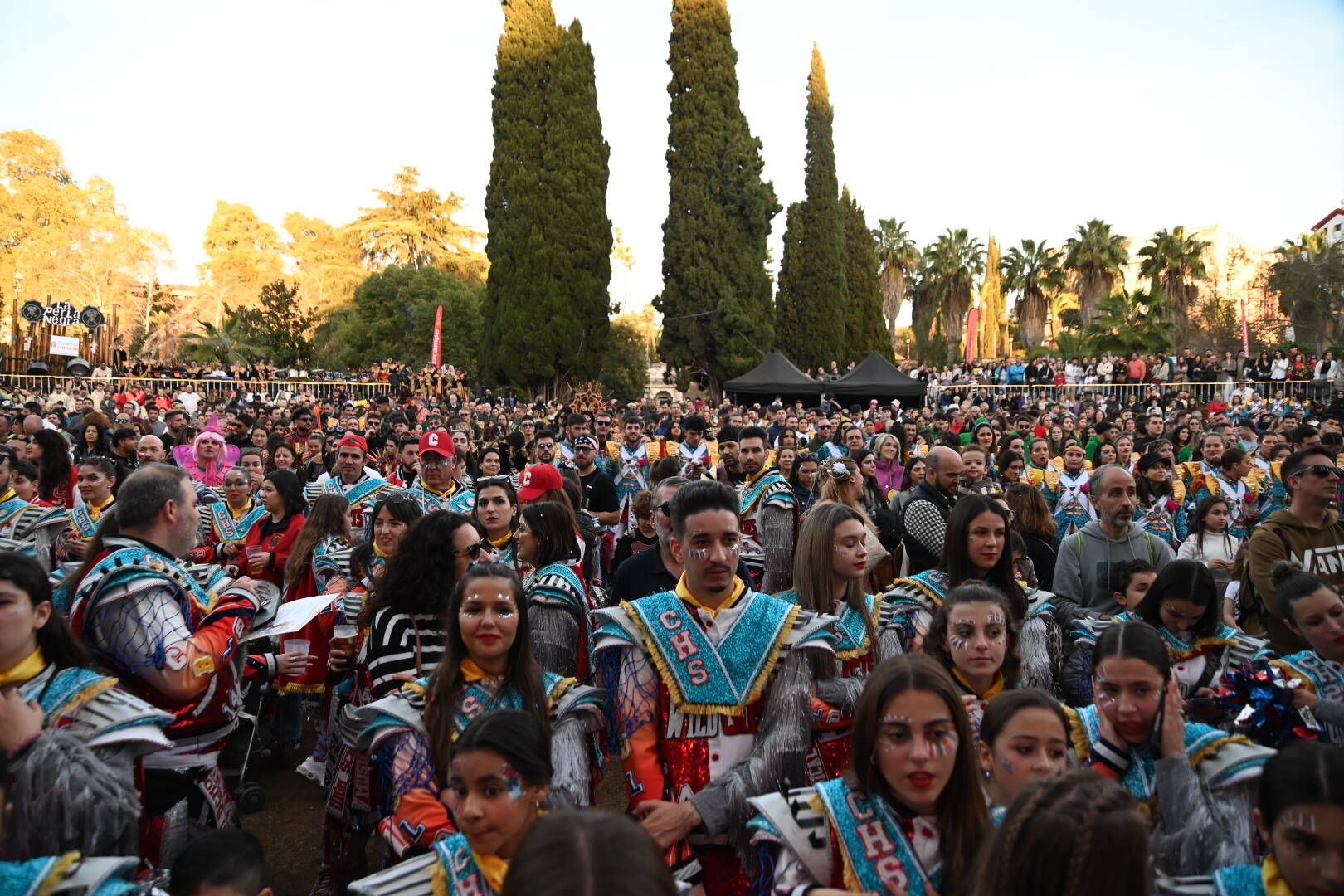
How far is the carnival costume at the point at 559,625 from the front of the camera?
4.04 m

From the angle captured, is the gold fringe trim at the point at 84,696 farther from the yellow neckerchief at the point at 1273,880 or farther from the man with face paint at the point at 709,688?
the yellow neckerchief at the point at 1273,880

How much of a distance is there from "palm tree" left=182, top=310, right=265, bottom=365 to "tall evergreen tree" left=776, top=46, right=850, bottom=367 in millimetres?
24431

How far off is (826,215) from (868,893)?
40.2 metres

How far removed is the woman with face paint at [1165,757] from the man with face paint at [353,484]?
599 cm

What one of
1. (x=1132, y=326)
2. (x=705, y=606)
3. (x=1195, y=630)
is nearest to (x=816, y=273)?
(x=1132, y=326)

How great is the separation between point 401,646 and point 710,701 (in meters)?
1.36

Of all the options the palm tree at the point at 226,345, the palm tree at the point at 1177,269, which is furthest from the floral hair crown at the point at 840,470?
the palm tree at the point at 1177,269

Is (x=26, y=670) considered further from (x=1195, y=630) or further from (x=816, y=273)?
(x=816, y=273)

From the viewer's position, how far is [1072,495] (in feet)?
30.2

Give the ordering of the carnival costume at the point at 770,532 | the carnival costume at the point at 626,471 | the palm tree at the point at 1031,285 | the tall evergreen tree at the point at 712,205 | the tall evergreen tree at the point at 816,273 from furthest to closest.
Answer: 1. the palm tree at the point at 1031,285
2. the tall evergreen tree at the point at 816,273
3. the tall evergreen tree at the point at 712,205
4. the carnival costume at the point at 626,471
5. the carnival costume at the point at 770,532

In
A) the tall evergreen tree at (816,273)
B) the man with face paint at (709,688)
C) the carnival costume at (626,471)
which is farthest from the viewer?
the tall evergreen tree at (816,273)

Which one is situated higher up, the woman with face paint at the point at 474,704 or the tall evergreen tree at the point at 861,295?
the tall evergreen tree at the point at 861,295

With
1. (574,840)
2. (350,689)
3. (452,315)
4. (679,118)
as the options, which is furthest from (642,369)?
(574,840)

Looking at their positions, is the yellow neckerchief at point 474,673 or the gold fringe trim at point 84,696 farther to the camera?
the yellow neckerchief at point 474,673
